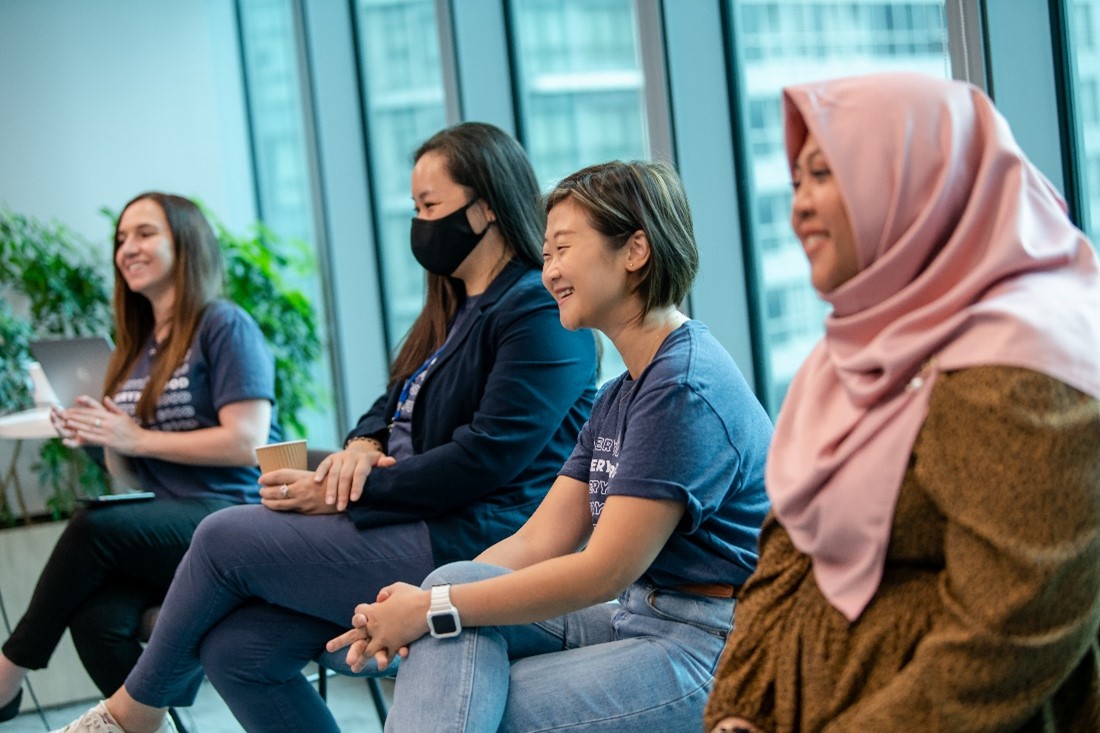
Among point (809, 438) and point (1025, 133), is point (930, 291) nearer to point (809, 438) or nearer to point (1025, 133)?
point (809, 438)

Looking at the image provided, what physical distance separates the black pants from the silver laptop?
0.63 meters

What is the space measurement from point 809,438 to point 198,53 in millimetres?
4604

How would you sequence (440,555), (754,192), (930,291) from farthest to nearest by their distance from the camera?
(754,192)
(440,555)
(930,291)

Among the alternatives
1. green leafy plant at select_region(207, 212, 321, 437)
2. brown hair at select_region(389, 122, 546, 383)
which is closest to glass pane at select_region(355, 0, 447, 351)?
green leafy plant at select_region(207, 212, 321, 437)

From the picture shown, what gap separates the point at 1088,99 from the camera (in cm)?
228

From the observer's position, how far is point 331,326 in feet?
16.6

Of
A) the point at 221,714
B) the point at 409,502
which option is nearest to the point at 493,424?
the point at 409,502

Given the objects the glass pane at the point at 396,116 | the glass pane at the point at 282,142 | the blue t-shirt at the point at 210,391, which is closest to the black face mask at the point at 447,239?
the blue t-shirt at the point at 210,391

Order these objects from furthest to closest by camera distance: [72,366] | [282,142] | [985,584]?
[282,142] < [72,366] < [985,584]

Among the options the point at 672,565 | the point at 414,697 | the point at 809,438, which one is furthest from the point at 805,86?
the point at 414,697

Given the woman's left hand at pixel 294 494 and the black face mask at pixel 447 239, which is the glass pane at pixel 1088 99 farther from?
the woman's left hand at pixel 294 494

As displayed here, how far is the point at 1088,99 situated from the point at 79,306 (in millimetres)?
3498

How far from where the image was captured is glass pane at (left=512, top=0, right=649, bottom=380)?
3484 millimetres

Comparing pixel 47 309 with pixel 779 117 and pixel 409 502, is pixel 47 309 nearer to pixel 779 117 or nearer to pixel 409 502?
pixel 409 502
